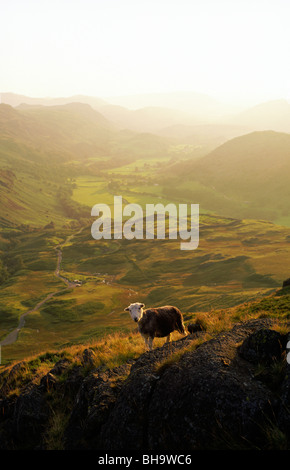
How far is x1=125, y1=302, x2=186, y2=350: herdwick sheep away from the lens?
1912 centimetres

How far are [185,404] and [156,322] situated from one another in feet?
30.5

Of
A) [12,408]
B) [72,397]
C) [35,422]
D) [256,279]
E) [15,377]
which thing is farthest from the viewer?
[256,279]

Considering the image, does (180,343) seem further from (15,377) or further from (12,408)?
(15,377)

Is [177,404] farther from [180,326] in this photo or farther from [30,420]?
[180,326]

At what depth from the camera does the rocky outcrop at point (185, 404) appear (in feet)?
29.0

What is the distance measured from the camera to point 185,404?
9.99 meters

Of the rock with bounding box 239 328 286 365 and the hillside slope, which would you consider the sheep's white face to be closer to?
the hillside slope

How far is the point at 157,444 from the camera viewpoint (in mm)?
9672

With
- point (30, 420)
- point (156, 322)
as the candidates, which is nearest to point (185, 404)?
point (30, 420)

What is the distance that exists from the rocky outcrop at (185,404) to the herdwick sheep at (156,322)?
15.5 ft

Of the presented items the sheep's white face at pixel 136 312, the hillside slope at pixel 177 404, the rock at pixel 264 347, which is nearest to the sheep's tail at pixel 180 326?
the sheep's white face at pixel 136 312
